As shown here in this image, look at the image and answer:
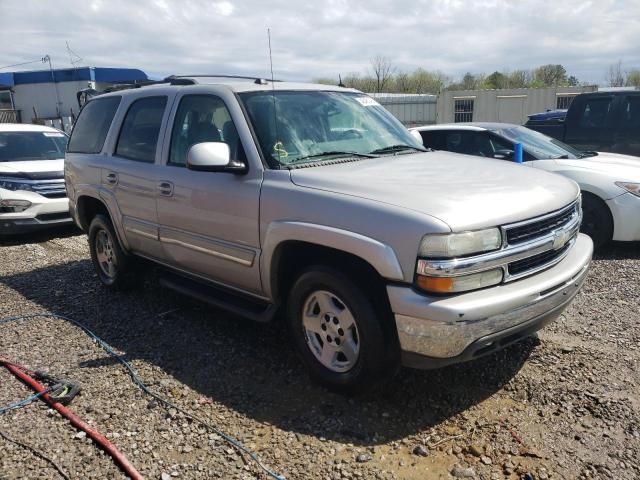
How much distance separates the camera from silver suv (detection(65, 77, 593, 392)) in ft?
9.22

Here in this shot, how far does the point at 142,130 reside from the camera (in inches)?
191

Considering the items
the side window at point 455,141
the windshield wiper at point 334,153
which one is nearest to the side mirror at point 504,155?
the side window at point 455,141

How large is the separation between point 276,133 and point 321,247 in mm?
969

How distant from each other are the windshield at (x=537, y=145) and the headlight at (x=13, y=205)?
6.87 meters

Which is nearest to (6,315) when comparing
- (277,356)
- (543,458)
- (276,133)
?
(277,356)

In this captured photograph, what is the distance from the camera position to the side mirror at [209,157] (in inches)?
138

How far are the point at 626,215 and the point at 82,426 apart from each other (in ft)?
18.8

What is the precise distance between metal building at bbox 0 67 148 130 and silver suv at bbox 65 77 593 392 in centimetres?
2630

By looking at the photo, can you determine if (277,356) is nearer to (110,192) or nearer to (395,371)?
(395,371)

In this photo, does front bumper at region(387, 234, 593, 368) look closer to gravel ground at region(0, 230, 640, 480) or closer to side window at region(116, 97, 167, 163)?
gravel ground at region(0, 230, 640, 480)

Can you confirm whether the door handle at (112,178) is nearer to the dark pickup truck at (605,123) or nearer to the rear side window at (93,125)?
the rear side window at (93,125)

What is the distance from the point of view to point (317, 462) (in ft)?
9.27

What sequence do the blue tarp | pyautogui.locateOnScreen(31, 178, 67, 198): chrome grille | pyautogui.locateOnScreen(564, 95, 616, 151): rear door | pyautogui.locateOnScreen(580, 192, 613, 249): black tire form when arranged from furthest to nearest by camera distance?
the blue tarp
pyautogui.locateOnScreen(564, 95, 616, 151): rear door
pyautogui.locateOnScreen(31, 178, 67, 198): chrome grille
pyautogui.locateOnScreen(580, 192, 613, 249): black tire

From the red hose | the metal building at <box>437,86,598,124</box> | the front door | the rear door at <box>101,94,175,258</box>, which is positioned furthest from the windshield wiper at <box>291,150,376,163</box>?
the metal building at <box>437,86,598,124</box>
